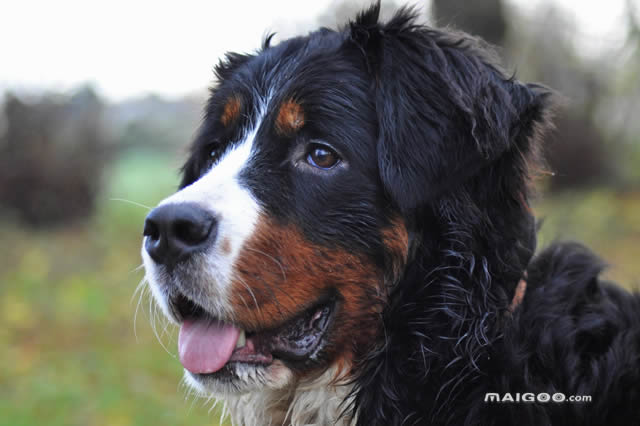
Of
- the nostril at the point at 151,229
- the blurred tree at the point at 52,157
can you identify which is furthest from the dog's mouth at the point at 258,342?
the blurred tree at the point at 52,157

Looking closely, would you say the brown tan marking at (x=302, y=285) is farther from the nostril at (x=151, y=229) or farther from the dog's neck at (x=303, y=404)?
the nostril at (x=151, y=229)

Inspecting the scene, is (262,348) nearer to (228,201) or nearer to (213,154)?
(228,201)

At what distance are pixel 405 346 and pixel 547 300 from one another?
62 cm

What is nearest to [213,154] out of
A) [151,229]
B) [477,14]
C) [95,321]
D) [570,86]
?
[151,229]

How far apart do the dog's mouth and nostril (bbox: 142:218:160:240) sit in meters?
0.27

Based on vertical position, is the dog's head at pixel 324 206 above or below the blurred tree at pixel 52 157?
above

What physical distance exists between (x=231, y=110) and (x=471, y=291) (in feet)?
4.51

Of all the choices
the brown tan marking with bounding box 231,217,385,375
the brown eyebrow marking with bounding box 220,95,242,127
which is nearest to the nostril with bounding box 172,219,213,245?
the brown tan marking with bounding box 231,217,385,375

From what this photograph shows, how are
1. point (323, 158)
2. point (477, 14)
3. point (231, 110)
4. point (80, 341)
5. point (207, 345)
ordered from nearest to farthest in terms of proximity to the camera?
point (207, 345)
point (323, 158)
point (231, 110)
point (80, 341)
point (477, 14)

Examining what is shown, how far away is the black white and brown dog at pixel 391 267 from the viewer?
221 cm

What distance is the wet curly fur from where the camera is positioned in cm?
222

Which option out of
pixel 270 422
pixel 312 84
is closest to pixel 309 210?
pixel 312 84

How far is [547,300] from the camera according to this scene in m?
2.43

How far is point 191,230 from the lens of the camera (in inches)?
84.9
